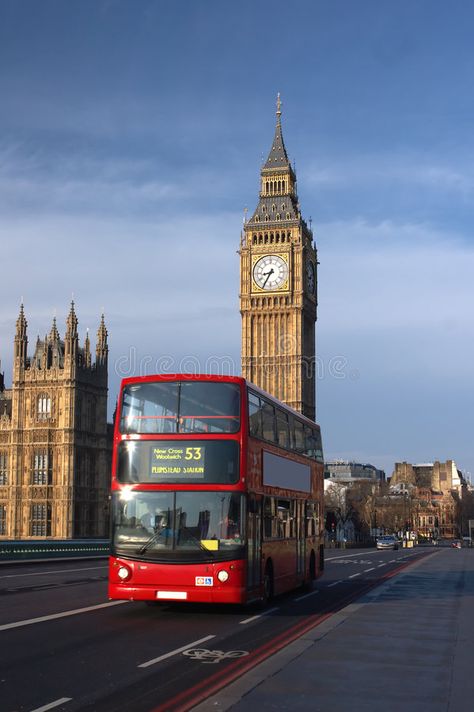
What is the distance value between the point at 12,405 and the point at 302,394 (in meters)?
34.6

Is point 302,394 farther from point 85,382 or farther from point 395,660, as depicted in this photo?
point 395,660

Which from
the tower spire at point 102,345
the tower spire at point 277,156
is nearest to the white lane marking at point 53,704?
the tower spire at point 102,345

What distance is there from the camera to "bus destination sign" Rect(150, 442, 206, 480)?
697 inches

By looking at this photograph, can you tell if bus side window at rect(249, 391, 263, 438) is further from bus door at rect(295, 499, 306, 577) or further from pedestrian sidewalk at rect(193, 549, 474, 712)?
bus door at rect(295, 499, 306, 577)

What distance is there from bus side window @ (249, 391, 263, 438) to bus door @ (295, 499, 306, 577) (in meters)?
4.79

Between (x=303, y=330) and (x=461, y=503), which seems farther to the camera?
(x=461, y=503)

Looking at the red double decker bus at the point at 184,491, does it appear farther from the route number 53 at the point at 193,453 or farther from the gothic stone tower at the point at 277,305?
the gothic stone tower at the point at 277,305

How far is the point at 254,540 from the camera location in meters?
18.8

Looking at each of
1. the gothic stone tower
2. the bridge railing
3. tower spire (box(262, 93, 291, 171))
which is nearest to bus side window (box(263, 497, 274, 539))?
the bridge railing

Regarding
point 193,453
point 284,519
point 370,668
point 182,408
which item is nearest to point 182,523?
point 193,453

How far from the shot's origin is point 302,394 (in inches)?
4304

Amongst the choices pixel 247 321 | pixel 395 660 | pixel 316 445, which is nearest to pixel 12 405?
pixel 247 321

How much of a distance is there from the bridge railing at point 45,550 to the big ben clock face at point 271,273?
189 ft

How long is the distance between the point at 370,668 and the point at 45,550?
4117 centimetres
